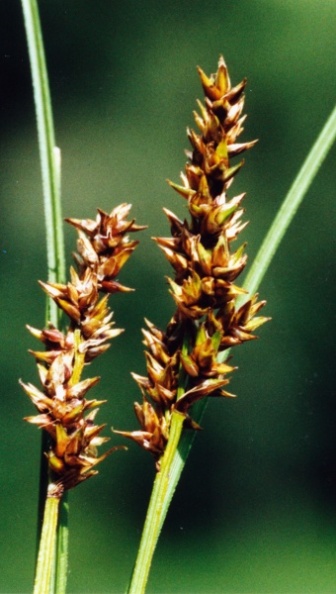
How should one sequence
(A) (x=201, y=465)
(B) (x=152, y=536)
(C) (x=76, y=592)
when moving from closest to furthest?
(B) (x=152, y=536) < (C) (x=76, y=592) < (A) (x=201, y=465)

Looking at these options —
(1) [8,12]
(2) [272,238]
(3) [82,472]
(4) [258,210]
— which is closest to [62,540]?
(3) [82,472]

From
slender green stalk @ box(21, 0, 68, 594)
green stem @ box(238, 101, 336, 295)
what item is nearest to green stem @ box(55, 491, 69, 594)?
slender green stalk @ box(21, 0, 68, 594)

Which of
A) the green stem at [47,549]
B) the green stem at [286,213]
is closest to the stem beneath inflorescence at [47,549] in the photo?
the green stem at [47,549]

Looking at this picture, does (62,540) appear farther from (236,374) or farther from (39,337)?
(236,374)

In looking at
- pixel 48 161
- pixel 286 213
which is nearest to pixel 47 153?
pixel 48 161

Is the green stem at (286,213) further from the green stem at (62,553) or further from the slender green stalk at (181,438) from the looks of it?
the green stem at (62,553)

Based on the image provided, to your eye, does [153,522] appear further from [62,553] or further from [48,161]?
[48,161]
